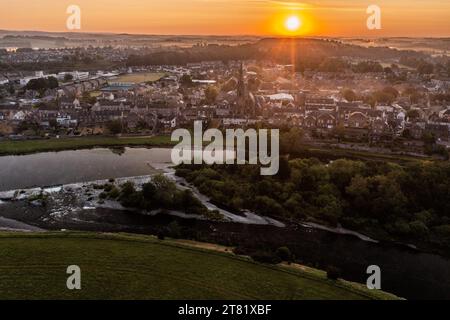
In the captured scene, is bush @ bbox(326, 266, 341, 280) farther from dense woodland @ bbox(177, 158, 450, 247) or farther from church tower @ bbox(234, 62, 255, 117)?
church tower @ bbox(234, 62, 255, 117)

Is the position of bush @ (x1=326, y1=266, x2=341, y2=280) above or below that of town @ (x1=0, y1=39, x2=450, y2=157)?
below

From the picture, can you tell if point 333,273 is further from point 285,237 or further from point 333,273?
point 285,237

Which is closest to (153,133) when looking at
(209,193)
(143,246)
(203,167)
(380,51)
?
(203,167)

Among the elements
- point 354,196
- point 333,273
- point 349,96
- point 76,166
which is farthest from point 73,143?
point 349,96

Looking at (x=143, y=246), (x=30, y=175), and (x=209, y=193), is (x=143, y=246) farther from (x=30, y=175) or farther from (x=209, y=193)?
(x=30, y=175)
